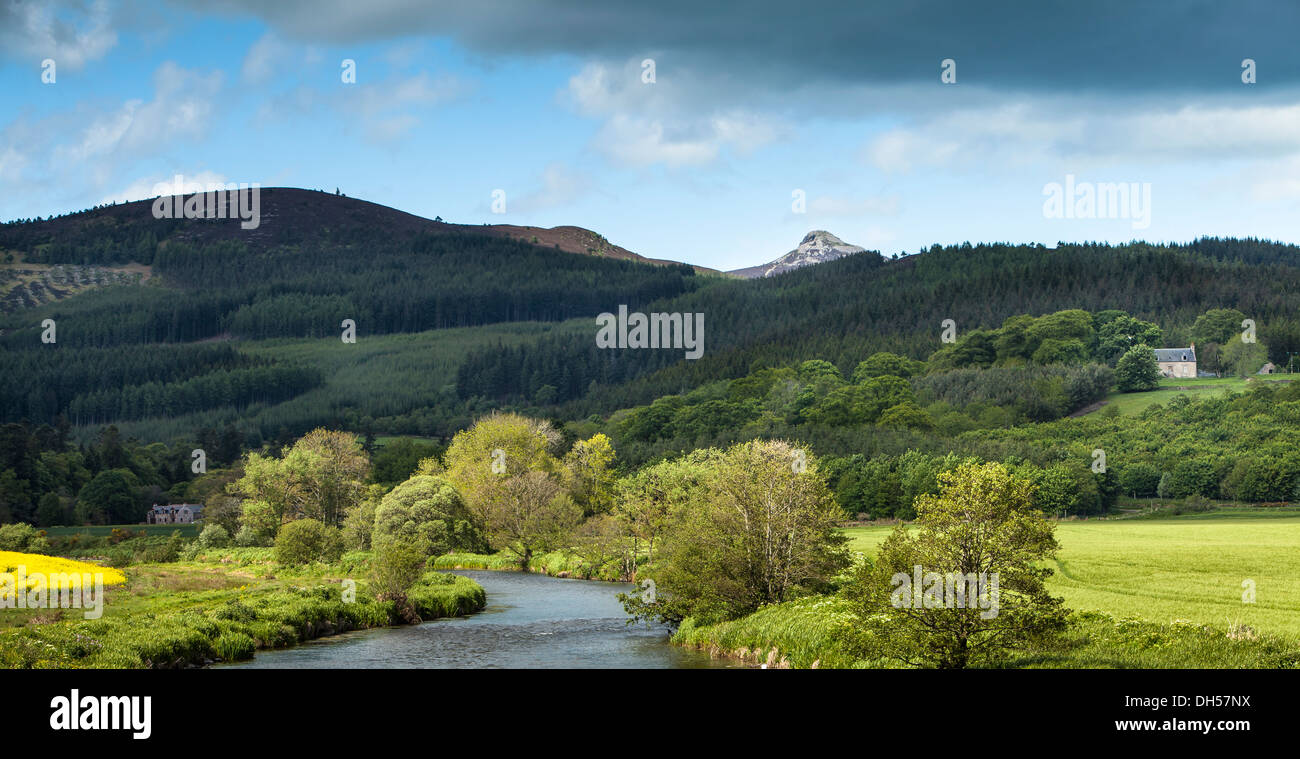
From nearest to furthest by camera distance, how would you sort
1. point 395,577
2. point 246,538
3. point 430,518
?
point 395,577 → point 430,518 → point 246,538

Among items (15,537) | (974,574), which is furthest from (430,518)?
(974,574)

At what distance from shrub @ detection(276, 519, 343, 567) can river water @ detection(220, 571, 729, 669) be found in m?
24.5

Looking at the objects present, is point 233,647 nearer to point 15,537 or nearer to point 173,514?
point 15,537

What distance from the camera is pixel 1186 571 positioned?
208 feet

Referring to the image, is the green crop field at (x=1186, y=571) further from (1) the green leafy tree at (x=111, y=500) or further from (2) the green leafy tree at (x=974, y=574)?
(1) the green leafy tree at (x=111, y=500)

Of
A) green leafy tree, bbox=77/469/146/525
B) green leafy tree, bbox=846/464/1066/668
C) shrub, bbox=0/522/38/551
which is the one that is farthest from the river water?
green leafy tree, bbox=77/469/146/525

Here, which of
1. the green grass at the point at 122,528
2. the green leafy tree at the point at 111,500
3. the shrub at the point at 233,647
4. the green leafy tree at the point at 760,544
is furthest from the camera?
the green leafy tree at the point at 111,500

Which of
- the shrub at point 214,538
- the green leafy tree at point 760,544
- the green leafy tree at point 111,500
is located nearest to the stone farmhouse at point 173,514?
the green leafy tree at point 111,500

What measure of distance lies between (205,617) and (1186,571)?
52.3m

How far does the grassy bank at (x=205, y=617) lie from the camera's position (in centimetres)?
4112

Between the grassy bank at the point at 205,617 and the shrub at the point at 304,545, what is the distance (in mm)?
2810
